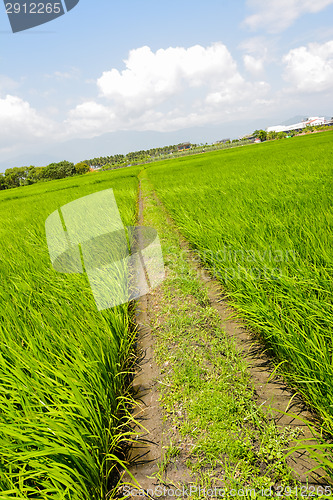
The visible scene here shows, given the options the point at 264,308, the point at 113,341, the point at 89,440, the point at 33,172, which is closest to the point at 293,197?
the point at 264,308

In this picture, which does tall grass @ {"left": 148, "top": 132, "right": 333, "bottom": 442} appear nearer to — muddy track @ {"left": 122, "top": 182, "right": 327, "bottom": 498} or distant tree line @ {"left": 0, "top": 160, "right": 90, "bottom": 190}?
muddy track @ {"left": 122, "top": 182, "right": 327, "bottom": 498}

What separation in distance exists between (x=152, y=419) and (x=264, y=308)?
842 millimetres

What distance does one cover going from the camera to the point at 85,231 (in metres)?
3.44

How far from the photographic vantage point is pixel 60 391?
1033mm

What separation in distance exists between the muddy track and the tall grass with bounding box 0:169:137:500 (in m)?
0.10

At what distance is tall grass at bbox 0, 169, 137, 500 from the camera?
87 cm

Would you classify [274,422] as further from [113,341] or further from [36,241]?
[36,241]

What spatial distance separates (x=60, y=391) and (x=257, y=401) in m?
0.90

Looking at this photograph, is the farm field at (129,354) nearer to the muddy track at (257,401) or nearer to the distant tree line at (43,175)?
the muddy track at (257,401)

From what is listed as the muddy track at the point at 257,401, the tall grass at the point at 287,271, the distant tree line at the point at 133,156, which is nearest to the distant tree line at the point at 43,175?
the distant tree line at the point at 133,156

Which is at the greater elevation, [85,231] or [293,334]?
[85,231]

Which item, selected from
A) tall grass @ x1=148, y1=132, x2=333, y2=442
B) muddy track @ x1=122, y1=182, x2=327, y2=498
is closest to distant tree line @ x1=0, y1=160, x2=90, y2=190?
tall grass @ x1=148, y1=132, x2=333, y2=442

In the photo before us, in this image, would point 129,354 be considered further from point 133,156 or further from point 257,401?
point 133,156

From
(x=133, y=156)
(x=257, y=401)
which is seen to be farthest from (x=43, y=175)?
(x=257, y=401)
